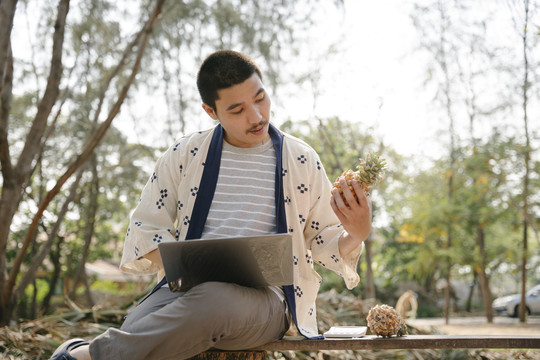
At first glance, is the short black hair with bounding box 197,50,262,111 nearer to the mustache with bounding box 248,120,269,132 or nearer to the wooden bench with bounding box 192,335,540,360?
the mustache with bounding box 248,120,269,132

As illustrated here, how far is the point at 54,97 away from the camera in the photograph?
4.53 metres

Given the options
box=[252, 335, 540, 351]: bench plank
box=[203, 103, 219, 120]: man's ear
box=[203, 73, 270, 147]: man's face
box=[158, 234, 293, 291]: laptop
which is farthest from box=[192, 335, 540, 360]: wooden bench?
box=[203, 103, 219, 120]: man's ear

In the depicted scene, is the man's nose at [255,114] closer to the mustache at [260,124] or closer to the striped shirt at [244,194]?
the mustache at [260,124]

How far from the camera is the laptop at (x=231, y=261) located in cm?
204

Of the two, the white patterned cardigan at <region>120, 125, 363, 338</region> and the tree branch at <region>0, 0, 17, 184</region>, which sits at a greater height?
the tree branch at <region>0, 0, 17, 184</region>

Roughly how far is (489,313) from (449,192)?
274 cm

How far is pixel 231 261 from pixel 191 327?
280 millimetres

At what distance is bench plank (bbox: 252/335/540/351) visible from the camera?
2.07 metres

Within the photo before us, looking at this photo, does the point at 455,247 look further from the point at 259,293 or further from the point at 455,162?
the point at 259,293

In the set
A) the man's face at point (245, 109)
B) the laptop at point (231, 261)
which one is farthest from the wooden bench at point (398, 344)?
the man's face at point (245, 109)

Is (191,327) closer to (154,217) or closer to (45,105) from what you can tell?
(154,217)

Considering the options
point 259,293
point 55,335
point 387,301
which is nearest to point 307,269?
point 259,293

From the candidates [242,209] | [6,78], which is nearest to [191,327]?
[242,209]

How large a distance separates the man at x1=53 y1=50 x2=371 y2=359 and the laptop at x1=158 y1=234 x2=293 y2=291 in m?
0.07
